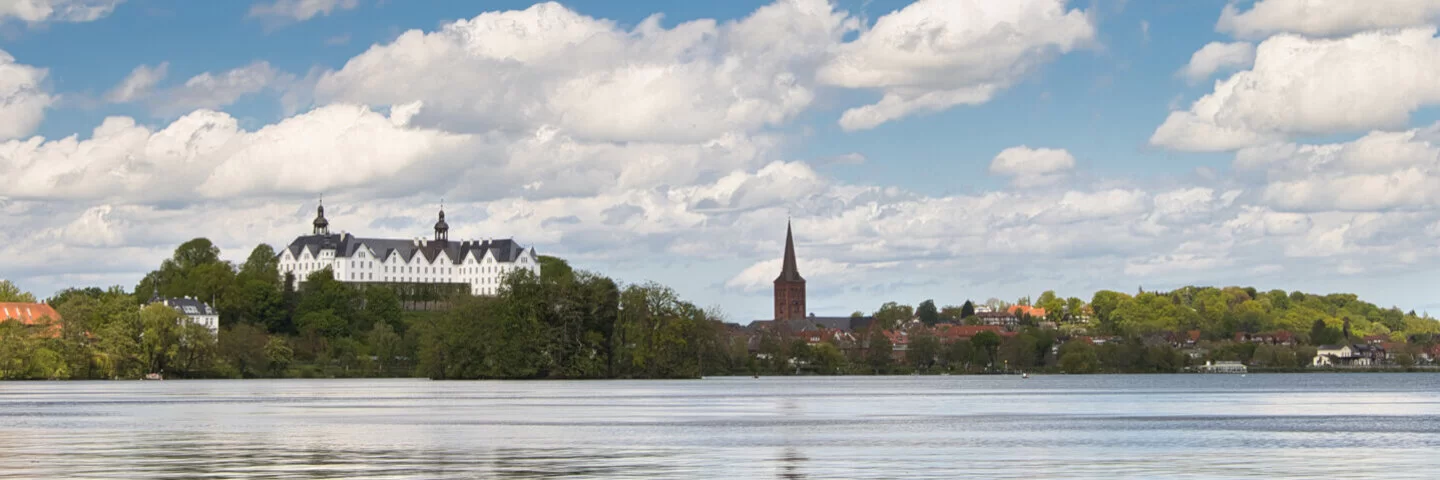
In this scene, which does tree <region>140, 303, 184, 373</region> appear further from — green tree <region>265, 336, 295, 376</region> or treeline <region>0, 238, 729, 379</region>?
green tree <region>265, 336, 295, 376</region>

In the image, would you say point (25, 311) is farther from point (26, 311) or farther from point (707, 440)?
point (707, 440)

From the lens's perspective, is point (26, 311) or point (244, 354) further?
point (26, 311)

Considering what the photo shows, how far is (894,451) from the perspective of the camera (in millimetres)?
40875

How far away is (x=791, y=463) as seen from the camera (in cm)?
3709

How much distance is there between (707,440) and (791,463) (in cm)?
900

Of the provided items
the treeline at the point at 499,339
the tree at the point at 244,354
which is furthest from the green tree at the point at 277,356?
the treeline at the point at 499,339

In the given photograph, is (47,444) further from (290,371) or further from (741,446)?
(290,371)

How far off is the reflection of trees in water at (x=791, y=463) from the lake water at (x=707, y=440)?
6 centimetres

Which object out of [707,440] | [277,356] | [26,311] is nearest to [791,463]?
[707,440]

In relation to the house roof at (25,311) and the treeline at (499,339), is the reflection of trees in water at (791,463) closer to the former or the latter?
the treeline at (499,339)

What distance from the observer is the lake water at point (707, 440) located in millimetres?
34719

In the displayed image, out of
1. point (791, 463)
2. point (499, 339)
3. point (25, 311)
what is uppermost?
point (25, 311)

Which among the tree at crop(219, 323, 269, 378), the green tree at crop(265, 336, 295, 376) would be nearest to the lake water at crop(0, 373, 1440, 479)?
the tree at crop(219, 323, 269, 378)

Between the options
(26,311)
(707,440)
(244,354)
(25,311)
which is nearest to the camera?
(707,440)
